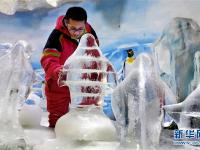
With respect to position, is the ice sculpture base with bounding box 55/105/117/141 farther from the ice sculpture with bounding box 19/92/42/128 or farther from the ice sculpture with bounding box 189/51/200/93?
the ice sculpture with bounding box 189/51/200/93

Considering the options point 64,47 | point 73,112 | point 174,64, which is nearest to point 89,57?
point 73,112

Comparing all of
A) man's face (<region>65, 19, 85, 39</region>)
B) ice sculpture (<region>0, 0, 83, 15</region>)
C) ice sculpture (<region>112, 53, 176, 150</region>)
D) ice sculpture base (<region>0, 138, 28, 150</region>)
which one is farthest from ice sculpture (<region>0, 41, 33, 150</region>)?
ice sculpture (<region>0, 0, 83, 15</region>)

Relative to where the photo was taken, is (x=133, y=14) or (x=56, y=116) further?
(x=133, y=14)

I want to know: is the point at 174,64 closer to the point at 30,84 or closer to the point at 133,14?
the point at 133,14

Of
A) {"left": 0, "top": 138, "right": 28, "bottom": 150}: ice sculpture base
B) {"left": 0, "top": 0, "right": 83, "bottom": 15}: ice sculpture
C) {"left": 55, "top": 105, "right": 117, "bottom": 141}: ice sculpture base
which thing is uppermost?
{"left": 0, "top": 0, "right": 83, "bottom": 15}: ice sculpture

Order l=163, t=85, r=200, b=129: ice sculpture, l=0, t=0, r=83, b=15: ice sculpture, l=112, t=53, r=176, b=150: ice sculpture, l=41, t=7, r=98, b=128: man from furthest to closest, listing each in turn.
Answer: l=0, t=0, r=83, b=15: ice sculpture, l=41, t=7, r=98, b=128: man, l=163, t=85, r=200, b=129: ice sculpture, l=112, t=53, r=176, b=150: ice sculpture

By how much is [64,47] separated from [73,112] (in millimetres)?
363

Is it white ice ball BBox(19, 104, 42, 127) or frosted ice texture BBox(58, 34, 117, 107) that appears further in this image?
white ice ball BBox(19, 104, 42, 127)

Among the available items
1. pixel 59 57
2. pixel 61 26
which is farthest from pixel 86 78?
pixel 61 26

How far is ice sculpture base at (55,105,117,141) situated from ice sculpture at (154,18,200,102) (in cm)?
45

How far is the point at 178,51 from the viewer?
121 centimetres

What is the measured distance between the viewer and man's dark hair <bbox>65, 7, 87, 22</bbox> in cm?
117

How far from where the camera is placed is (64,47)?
112 cm

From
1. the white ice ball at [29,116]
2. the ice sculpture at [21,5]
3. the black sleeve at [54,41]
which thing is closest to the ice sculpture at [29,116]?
the white ice ball at [29,116]
